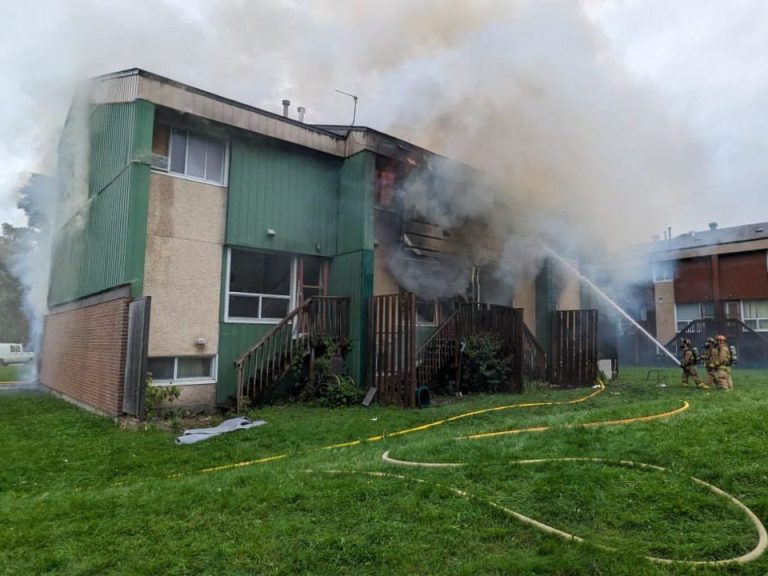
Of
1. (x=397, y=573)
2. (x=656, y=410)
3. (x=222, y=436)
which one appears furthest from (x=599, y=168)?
(x=397, y=573)

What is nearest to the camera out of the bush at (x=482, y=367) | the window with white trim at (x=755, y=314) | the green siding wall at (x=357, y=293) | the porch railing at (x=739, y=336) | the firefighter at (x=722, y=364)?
the green siding wall at (x=357, y=293)

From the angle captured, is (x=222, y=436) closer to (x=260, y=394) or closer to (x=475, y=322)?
(x=260, y=394)

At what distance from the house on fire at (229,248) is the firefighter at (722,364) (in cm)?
393

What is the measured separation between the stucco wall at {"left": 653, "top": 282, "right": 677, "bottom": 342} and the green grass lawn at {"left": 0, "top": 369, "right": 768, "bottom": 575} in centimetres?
2181

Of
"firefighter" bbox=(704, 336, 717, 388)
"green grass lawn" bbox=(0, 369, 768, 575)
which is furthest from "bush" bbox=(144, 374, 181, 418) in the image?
"firefighter" bbox=(704, 336, 717, 388)

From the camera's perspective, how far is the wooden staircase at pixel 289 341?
9180 mm

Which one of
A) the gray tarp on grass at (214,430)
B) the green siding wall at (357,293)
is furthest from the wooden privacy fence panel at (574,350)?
the gray tarp on grass at (214,430)

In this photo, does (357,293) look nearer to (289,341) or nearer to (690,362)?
(289,341)

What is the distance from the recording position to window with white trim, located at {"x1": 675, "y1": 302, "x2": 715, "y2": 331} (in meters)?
24.1

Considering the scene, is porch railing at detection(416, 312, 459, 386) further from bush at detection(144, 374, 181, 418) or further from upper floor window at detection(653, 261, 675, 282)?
upper floor window at detection(653, 261, 675, 282)

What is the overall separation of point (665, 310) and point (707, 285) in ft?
7.74

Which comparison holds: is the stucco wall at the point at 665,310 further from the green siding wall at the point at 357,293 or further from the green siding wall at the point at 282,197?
the green siding wall at the point at 282,197

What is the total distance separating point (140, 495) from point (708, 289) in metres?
26.2

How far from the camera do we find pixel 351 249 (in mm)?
10945
